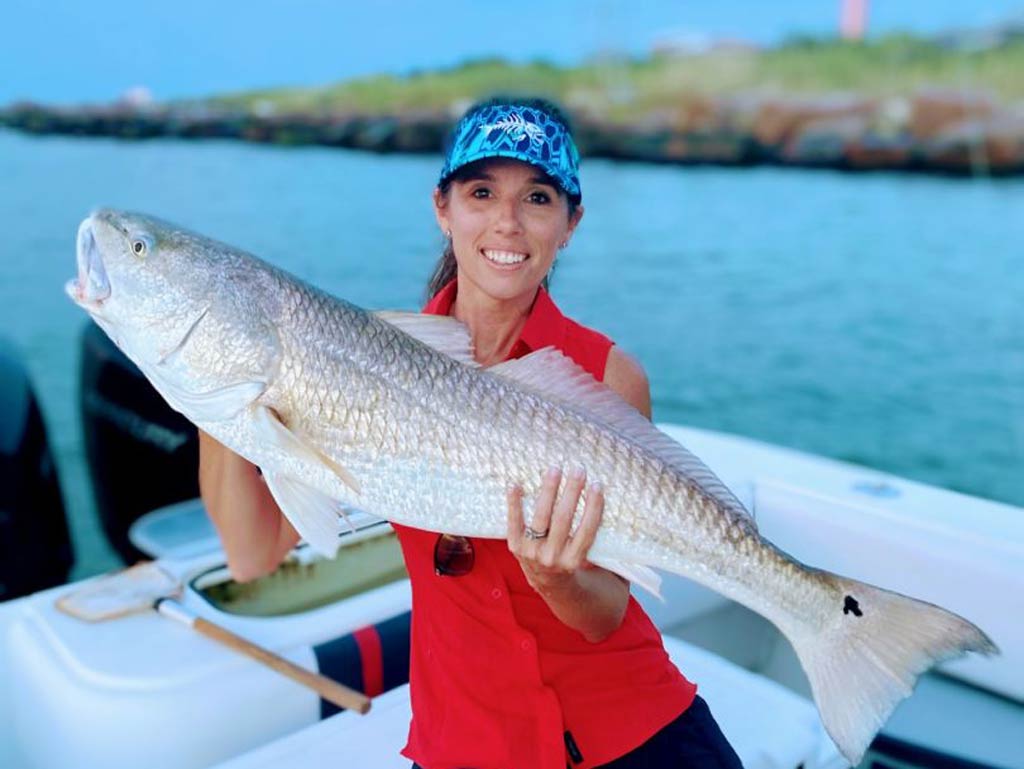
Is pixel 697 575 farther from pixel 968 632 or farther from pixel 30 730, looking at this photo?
pixel 30 730

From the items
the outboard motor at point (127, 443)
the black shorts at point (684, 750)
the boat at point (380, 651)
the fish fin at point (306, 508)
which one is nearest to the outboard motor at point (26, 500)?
the outboard motor at point (127, 443)

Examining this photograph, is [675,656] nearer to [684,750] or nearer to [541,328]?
[684,750]

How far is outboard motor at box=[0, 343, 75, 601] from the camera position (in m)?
4.15

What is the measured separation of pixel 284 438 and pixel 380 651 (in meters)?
1.31

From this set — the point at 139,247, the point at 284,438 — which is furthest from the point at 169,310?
the point at 284,438

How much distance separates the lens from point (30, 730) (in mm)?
2484

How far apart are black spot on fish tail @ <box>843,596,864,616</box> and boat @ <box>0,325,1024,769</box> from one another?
74 cm

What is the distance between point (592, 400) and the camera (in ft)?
5.46

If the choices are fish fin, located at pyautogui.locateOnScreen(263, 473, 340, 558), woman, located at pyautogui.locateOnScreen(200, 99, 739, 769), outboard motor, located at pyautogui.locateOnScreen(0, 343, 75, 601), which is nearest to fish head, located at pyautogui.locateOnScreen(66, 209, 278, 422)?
fish fin, located at pyautogui.locateOnScreen(263, 473, 340, 558)

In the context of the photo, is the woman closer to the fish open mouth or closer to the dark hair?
the dark hair

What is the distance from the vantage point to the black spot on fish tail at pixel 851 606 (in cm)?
163

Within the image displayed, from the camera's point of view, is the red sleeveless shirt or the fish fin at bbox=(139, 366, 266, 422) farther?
the red sleeveless shirt

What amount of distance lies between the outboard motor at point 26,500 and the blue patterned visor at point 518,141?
3.30 metres

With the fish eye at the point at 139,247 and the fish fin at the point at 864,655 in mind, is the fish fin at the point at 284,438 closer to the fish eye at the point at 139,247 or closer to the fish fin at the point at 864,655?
the fish eye at the point at 139,247
